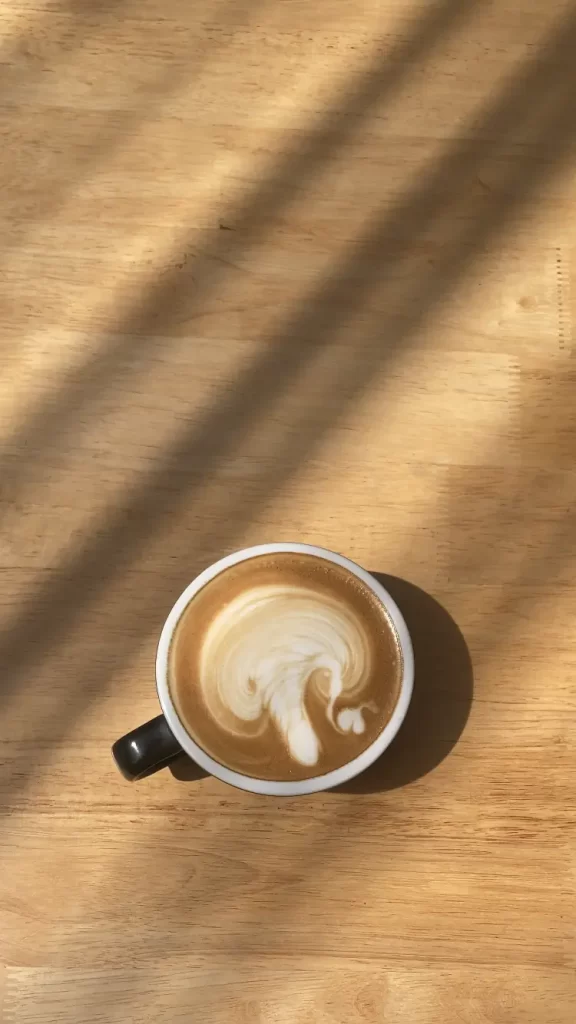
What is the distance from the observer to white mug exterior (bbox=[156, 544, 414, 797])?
56cm

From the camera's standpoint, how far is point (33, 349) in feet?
2.23

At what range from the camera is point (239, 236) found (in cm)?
70

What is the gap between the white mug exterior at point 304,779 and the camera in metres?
0.56

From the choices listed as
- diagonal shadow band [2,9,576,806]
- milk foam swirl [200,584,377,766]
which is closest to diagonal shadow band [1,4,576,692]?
diagonal shadow band [2,9,576,806]

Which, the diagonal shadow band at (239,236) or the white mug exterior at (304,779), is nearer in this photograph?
the white mug exterior at (304,779)

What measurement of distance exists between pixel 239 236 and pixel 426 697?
0.38 metres

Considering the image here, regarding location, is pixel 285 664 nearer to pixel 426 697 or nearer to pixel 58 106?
pixel 426 697

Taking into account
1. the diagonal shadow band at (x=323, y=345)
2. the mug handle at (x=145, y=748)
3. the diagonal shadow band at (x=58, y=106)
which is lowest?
the mug handle at (x=145, y=748)

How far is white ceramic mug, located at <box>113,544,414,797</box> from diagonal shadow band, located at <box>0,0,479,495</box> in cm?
17

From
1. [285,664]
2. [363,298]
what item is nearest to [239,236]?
[363,298]

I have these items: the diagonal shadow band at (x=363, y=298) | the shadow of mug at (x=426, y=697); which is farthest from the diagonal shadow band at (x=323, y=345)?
the shadow of mug at (x=426, y=697)

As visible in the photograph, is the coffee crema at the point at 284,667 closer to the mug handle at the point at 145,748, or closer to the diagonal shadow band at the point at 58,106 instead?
the mug handle at the point at 145,748

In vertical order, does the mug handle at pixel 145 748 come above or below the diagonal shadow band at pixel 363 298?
below

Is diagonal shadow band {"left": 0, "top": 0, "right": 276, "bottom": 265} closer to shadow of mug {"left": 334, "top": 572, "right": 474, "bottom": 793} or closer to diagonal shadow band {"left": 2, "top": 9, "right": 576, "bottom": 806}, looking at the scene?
diagonal shadow band {"left": 2, "top": 9, "right": 576, "bottom": 806}
